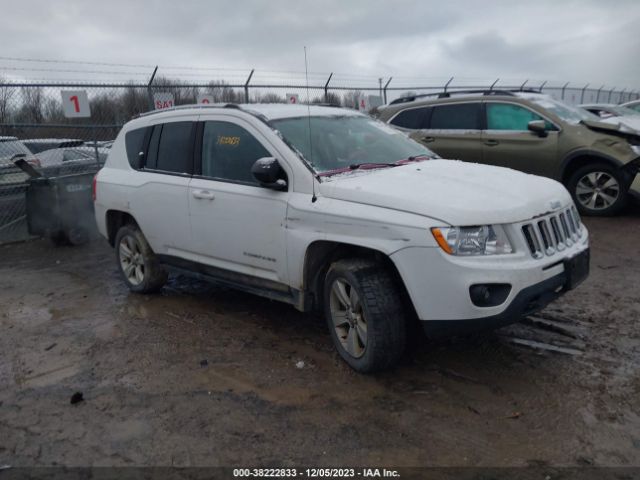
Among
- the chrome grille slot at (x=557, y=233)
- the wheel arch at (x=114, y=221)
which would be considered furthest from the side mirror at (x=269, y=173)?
the wheel arch at (x=114, y=221)

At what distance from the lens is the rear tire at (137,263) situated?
225 inches

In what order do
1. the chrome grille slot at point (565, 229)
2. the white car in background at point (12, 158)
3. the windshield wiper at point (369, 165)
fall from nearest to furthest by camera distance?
the chrome grille slot at point (565, 229), the windshield wiper at point (369, 165), the white car in background at point (12, 158)

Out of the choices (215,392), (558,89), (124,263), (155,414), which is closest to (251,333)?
(215,392)

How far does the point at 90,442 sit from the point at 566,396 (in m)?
2.79

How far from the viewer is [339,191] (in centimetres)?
382

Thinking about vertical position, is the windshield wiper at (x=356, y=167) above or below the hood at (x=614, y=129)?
below

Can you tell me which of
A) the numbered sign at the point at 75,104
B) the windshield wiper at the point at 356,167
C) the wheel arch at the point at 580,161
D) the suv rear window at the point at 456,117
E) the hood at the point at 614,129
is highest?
the numbered sign at the point at 75,104

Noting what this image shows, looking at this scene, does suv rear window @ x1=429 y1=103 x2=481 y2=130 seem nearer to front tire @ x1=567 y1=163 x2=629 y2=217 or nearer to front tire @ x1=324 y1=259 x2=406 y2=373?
front tire @ x1=567 y1=163 x2=629 y2=217

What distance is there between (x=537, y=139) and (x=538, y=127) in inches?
10.4

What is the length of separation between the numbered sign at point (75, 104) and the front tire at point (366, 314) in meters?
7.84

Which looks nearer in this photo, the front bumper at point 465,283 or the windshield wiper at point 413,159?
the front bumper at point 465,283

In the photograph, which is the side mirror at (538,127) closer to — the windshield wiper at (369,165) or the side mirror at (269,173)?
the windshield wiper at (369,165)

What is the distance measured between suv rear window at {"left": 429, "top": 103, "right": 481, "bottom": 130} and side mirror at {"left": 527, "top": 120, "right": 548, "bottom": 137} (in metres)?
0.86

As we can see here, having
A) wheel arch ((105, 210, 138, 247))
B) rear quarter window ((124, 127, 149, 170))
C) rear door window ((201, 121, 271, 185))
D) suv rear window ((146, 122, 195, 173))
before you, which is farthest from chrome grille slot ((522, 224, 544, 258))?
wheel arch ((105, 210, 138, 247))
